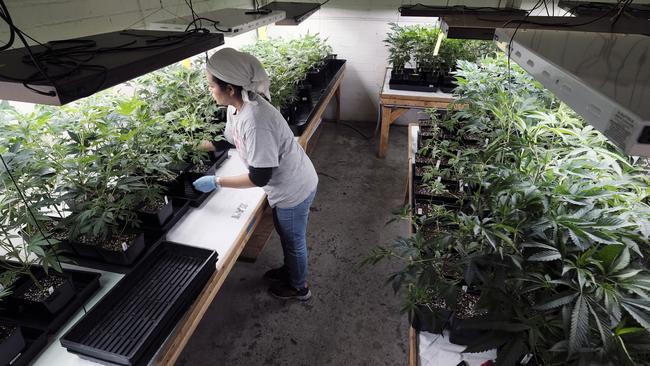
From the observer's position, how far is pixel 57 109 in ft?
5.09

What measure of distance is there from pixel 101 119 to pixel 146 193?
372 millimetres

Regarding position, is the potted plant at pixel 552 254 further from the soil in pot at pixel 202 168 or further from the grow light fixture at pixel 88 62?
the soil in pot at pixel 202 168

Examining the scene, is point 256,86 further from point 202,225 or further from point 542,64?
point 542,64

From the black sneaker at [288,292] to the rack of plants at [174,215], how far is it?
0.86 meters

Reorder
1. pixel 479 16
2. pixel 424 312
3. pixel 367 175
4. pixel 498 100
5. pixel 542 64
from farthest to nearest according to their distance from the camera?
pixel 367 175 → pixel 479 16 → pixel 498 100 → pixel 424 312 → pixel 542 64

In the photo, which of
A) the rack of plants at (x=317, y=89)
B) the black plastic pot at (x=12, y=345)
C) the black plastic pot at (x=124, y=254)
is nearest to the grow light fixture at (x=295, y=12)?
the rack of plants at (x=317, y=89)

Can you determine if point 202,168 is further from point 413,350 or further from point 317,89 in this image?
point 317,89

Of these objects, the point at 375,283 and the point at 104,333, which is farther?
the point at 375,283

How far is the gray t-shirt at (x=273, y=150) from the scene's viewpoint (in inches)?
62.9

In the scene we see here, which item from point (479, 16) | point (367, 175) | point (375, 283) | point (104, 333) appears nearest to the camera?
point (104, 333)

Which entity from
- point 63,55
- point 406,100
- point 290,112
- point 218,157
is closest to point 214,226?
point 218,157

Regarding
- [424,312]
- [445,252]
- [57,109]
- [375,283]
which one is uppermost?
[57,109]

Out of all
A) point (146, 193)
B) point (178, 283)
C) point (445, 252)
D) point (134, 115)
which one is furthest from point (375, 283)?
point (134, 115)

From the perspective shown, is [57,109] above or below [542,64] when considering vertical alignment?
below
